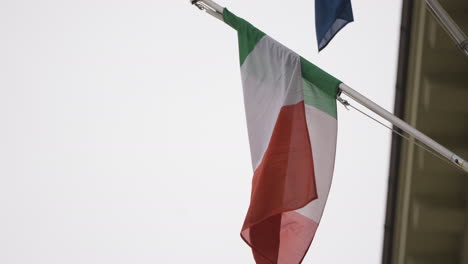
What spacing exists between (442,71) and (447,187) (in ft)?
3.46

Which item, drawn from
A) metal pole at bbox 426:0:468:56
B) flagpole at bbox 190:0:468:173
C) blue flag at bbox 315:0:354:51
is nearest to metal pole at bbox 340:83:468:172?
flagpole at bbox 190:0:468:173

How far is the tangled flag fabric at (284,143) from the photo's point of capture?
3244 mm

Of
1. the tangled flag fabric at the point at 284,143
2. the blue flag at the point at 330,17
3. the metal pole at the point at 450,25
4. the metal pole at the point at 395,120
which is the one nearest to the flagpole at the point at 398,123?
the metal pole at the point at 395,120

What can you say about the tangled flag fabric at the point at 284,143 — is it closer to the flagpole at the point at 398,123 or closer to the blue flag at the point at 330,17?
the flagpole at the point at 398,123

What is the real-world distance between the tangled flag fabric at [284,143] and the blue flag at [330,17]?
1.08ft

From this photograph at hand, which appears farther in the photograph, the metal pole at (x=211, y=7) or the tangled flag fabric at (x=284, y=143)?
the metal pole at (x=211, y=7)

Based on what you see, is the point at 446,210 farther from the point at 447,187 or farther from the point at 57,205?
the point at 57,205

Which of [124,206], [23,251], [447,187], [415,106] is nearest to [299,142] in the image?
[415,106]

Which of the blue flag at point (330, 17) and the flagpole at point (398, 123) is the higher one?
the blue flag at point (330, 17)

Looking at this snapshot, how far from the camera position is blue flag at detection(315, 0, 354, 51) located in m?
3.63

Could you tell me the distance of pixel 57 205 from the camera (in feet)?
19.9

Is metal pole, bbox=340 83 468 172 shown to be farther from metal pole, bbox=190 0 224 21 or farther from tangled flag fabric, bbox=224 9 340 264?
metal pole, bbox=190 0 224 21

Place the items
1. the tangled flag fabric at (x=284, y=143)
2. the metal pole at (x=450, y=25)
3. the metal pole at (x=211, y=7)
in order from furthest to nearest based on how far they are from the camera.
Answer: the metal pole at (x=450, y=25) < the metal pole at (x=211, y=7) < the tangled flag fabric at (x=284, y=143)

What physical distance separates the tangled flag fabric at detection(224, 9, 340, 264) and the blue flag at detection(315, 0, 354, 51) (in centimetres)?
33
